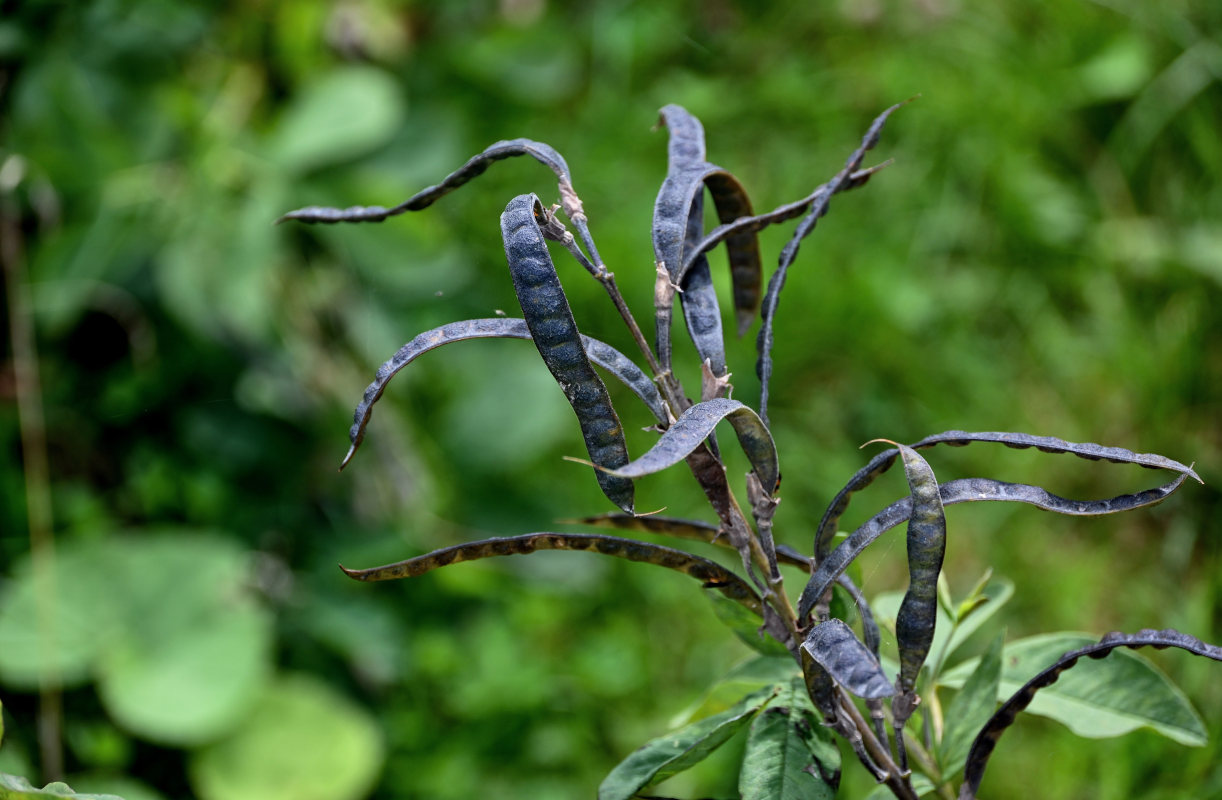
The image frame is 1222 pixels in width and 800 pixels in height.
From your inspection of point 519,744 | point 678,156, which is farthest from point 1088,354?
point 678,156

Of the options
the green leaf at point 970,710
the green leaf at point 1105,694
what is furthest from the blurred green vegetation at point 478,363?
the green leaf at point 970,710

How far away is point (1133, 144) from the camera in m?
2.20

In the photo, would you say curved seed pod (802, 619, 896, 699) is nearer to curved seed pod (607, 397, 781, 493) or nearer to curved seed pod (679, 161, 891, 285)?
curved seed pod (607, 397, 781, 493)

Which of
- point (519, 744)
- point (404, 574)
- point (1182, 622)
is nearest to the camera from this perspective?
point (404, 574)

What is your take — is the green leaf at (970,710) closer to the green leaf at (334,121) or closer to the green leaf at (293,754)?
the green leaf at (293,754)

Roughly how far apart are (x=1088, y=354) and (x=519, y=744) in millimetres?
1309

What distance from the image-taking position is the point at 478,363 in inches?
79.1

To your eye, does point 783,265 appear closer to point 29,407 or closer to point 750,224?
point 750,224

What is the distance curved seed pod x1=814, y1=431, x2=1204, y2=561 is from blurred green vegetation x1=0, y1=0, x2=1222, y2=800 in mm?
985

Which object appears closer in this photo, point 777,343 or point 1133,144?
point 777,343

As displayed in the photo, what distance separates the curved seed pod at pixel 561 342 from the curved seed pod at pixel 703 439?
1 centimetres

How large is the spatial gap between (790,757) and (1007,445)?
19cm

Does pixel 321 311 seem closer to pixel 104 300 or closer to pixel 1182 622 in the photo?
pixel 104 300

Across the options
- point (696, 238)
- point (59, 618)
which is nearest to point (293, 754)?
point (59, 618)
